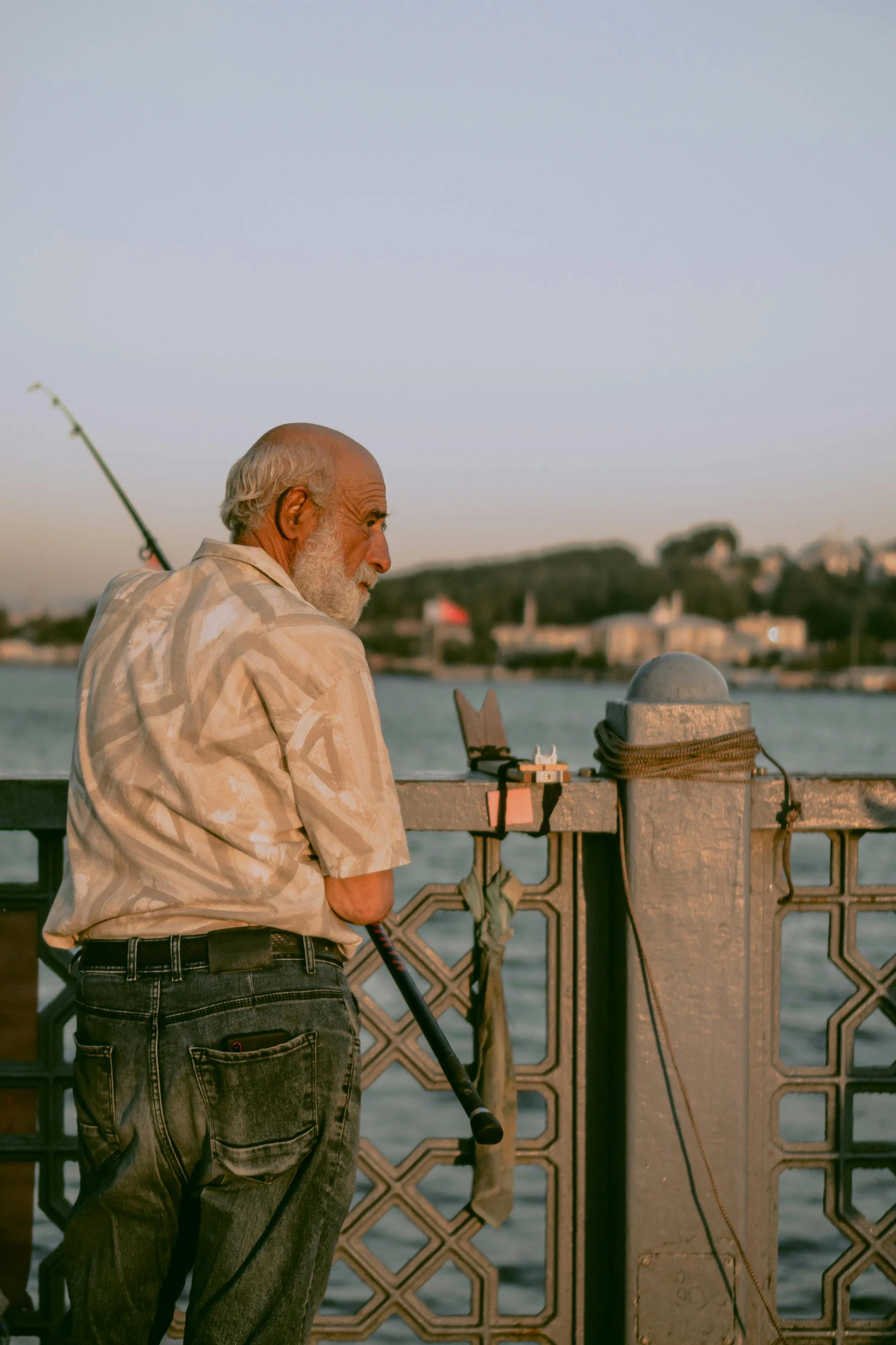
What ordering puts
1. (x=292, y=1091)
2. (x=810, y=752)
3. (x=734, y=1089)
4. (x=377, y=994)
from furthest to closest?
(x=810, y=752) → (x=377, y=994) → (x=734, y=1089) → (x=292, y=1091)

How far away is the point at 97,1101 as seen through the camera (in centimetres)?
209

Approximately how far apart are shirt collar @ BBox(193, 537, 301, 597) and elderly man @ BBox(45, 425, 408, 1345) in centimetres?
3

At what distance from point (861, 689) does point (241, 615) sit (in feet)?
522

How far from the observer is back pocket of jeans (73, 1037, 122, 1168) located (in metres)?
2.08

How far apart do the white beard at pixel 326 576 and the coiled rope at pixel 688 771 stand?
2.77 ft

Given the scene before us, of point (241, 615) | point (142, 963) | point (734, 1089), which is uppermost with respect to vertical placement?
point (241, 615)

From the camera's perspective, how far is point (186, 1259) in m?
2.21

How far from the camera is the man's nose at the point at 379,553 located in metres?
2.42

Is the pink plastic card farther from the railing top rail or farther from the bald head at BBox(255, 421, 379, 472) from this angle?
the bald head at BBox(255, 421, 379, 472)

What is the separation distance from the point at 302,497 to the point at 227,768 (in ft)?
1.68

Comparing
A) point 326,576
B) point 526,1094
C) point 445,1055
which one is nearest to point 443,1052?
point 445,1055

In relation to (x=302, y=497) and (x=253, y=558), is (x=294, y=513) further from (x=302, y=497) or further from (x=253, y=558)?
(x=253, y=558)

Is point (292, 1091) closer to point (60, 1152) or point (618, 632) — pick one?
point (60, 1152)

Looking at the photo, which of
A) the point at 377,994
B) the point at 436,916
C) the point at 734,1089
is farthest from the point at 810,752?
the point at 734,1089
